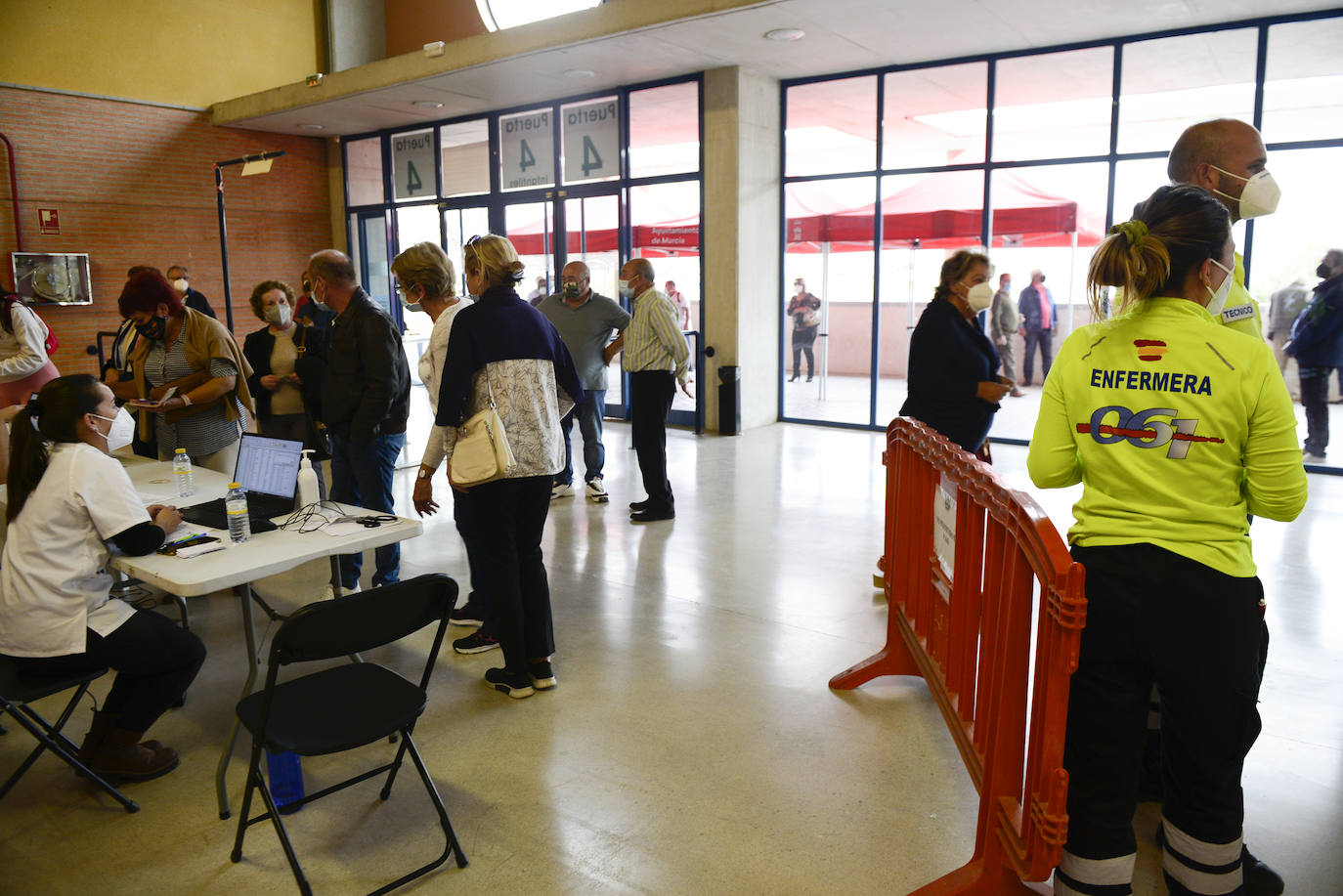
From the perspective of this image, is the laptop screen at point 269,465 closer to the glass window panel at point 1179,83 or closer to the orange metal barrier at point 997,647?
the orange metal barrier at point 997,647

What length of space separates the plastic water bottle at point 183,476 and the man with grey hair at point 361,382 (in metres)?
0.58

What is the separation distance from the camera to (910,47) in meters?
7.71

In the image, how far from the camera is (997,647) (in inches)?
80.6

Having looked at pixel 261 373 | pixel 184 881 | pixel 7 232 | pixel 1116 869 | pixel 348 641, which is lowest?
pixel 184 881

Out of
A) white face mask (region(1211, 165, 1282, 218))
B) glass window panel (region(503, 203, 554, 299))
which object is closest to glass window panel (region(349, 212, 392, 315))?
glass window panel (region(503, 203, 554, 299))

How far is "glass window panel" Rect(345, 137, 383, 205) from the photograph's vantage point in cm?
1184

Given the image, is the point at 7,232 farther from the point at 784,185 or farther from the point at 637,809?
the point at 637,809

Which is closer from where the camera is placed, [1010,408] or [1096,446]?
[1096,446]

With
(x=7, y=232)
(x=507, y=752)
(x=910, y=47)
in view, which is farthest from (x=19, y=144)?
(x=507, y=752)

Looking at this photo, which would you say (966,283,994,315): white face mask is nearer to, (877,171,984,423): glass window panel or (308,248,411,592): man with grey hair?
(308,248,411,592): man with grey hair

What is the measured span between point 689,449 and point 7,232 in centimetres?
740

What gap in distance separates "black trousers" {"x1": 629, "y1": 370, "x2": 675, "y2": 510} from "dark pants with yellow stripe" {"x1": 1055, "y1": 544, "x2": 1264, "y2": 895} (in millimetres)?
3851

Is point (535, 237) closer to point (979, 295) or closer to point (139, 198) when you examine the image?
point (139, 198)

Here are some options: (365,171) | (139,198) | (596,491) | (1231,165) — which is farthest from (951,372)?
(365,171)
